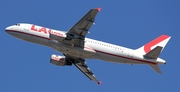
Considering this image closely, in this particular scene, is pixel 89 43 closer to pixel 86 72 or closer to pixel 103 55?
pixel 103 55

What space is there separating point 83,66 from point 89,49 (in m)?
8.70

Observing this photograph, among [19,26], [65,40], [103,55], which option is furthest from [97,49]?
A: [19,26]

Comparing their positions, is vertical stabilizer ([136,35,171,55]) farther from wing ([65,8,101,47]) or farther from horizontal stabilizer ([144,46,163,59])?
wing ([65,8,101,47])

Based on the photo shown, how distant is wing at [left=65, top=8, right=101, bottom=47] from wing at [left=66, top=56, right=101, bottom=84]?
758 centimetres

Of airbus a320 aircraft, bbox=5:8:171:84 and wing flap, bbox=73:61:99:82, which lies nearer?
airbus a320 aircraft, bbox=5:8:171:84

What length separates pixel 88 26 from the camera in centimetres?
7044

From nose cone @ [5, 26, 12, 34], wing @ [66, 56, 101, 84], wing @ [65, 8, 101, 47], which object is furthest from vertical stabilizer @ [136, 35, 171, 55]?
nose cone @ [5, 26, 12, 34]

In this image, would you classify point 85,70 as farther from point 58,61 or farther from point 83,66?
point 58,61

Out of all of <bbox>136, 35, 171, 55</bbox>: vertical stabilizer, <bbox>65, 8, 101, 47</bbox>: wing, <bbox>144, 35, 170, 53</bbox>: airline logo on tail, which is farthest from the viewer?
<bbox>144, 35, 170, 53</bbox>: airline logo on tail

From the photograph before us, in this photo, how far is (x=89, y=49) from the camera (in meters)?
73.9

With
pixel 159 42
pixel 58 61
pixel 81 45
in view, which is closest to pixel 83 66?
pixel 58 61

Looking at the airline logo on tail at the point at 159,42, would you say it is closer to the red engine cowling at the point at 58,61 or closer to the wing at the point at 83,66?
the wing at the point at 83,66

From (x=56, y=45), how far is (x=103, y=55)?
331 inches

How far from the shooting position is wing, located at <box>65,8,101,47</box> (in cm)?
6825
